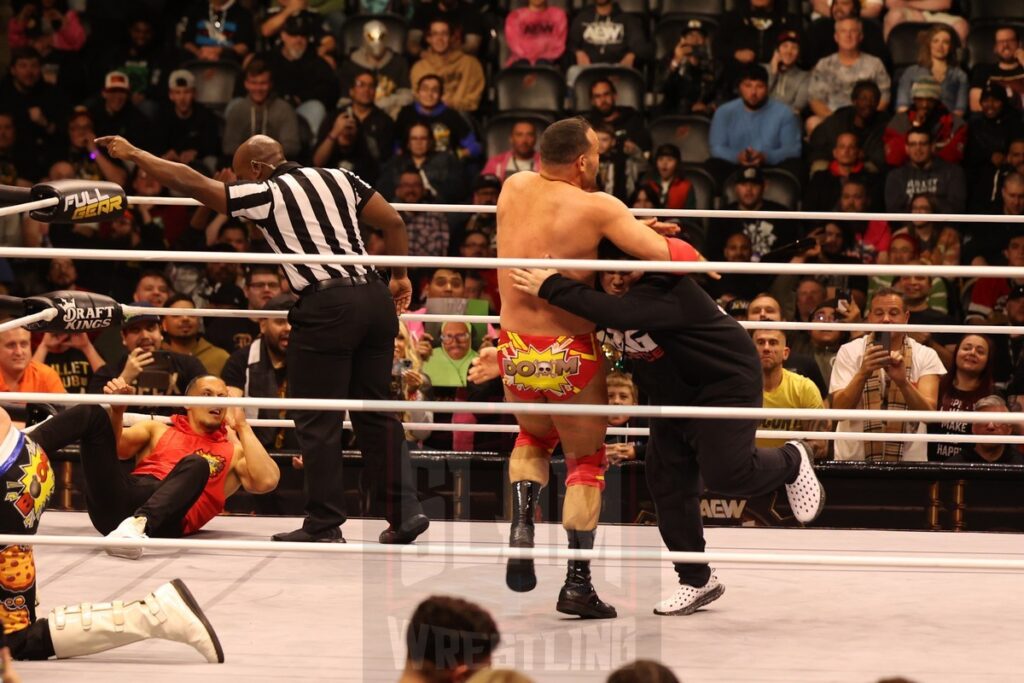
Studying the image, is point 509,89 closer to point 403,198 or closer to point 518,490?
point 403,198

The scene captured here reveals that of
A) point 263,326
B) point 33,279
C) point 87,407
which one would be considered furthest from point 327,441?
point 33,279

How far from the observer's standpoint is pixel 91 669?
127 inches

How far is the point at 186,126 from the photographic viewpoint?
805 centimetres

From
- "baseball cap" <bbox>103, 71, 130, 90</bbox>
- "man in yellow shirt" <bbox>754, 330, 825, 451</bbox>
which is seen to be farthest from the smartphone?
"baseball cap" <bbox>103, 71, 130, 90</bbox>

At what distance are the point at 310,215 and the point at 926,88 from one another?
14.6ft

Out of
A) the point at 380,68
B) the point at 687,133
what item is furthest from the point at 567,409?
the point at 380,68

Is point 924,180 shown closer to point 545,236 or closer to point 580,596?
point 545,236

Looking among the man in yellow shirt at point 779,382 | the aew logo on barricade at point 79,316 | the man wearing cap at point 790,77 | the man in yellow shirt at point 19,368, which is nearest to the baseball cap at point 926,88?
the man wearing cap at point 790,77

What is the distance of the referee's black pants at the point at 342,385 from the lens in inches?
163

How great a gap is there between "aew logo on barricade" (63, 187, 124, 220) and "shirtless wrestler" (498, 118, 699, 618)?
3.50 feet

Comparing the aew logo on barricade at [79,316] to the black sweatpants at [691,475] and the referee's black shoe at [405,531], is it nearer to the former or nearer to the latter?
the referee's black shoe at [405,531]

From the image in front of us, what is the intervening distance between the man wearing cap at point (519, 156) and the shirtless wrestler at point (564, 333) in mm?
3677

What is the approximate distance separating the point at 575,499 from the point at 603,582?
497mm

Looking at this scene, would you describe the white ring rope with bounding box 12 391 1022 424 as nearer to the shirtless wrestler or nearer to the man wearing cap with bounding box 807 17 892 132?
the shirtless wrestler
